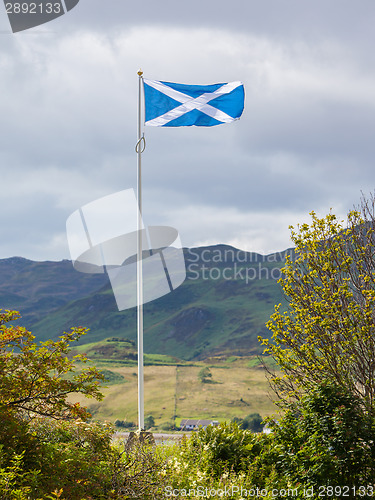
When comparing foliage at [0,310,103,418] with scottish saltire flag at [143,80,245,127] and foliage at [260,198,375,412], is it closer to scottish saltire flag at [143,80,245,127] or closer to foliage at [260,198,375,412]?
foliage at [260,198,375,412]

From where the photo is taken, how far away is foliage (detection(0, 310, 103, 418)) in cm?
692

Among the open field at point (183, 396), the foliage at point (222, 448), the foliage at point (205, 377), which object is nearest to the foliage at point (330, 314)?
the foliage at point (222, 448)

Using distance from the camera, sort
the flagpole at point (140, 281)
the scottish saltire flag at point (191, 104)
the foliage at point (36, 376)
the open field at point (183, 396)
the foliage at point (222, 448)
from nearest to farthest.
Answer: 1. the foliage at point (36, 376)
2. the foliage at point (222, 448)
3. the flagpole at point (140, 281)
4. the scottish saltire flag at point (191, 104)
5. the open field at point (183, 396)

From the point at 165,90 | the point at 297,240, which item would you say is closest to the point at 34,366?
the point at 297,240

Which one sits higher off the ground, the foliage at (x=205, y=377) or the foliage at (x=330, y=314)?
the foliage at (x=205, y=377)

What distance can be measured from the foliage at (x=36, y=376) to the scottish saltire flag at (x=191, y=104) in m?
7.38

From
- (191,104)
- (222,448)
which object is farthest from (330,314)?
(191,104)

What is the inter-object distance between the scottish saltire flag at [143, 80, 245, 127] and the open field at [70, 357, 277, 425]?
132 m

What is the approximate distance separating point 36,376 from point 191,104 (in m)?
8.60

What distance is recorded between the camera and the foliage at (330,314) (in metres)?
9.47

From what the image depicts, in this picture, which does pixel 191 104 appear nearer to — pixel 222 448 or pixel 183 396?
pixel 222 448

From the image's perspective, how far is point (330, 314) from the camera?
31.7 ft

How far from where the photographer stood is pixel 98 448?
301 inches

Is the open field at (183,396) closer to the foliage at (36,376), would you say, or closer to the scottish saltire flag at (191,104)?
the scottish saltire flag at (191,104)
